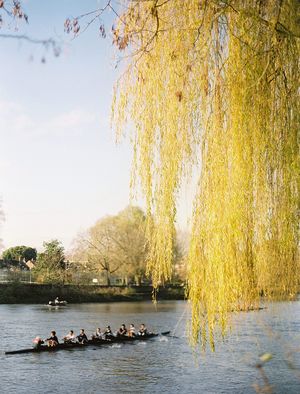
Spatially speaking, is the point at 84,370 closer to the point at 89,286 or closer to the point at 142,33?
the point at 142,33

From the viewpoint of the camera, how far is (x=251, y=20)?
4152 mm

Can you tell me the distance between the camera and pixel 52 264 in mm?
54312

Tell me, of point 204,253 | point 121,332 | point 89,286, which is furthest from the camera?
point 89,286

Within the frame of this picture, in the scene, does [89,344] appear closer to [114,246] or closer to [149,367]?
[149,367]

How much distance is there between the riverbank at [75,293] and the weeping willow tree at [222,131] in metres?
46.5

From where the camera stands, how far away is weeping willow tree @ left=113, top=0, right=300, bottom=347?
3961 millimetres

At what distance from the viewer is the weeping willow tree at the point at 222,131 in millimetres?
3961

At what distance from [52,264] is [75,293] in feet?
13.6

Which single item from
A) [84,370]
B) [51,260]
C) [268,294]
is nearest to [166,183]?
[268,294]

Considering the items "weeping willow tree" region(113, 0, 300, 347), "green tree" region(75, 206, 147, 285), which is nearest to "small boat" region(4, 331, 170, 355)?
"weeping willow tree" region(113, 0, 300, 347)

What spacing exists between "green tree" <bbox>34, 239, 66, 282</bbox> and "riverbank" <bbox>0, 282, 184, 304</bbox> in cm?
132

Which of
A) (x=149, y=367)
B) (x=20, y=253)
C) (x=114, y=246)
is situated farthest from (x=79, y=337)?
(x=20, y=253)

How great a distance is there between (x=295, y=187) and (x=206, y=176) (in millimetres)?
653

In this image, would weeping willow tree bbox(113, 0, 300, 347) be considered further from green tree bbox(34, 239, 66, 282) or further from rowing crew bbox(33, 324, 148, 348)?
green tree bbox(34, 239, 66, 282)
